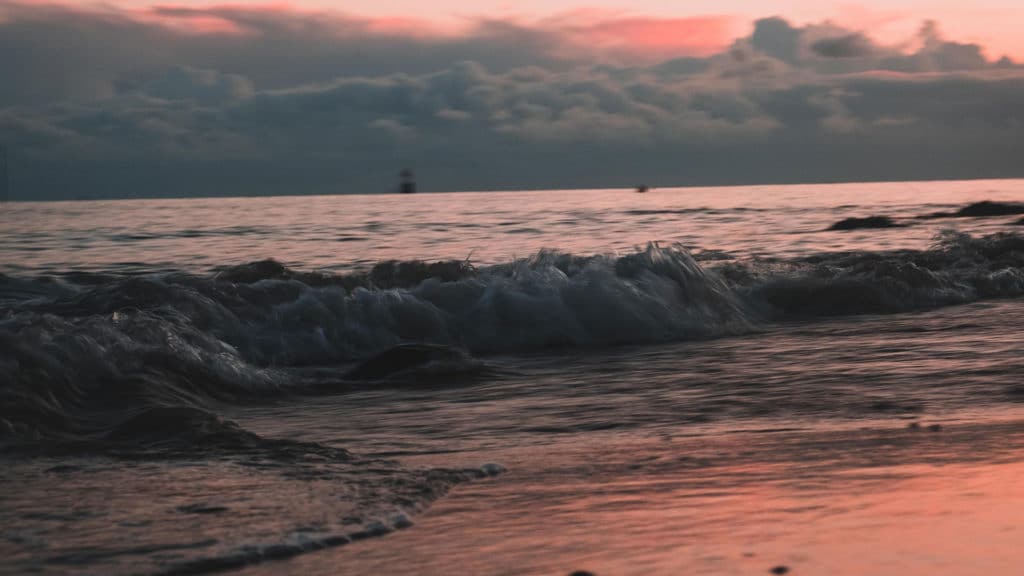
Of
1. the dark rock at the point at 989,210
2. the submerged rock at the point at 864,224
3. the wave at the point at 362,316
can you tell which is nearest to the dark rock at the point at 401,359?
the wave at the point at 362,316

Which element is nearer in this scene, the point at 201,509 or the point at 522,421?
the point at 201,509

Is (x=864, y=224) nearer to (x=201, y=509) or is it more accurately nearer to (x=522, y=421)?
(x=522, y=421)

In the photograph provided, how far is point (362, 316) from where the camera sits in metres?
10.8

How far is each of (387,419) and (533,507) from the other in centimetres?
230

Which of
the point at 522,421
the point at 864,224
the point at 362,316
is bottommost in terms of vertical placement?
the point at 522,421

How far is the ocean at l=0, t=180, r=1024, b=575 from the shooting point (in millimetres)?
3521

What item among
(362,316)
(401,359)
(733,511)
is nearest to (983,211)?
(362,316)

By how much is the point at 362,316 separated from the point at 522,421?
5.03 meters

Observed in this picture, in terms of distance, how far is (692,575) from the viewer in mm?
3119

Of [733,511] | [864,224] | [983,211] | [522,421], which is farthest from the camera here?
[983,211]

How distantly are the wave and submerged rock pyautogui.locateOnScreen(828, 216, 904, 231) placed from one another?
8375 millimetres

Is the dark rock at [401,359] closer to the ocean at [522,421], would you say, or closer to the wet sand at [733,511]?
the ocean at [522,421]

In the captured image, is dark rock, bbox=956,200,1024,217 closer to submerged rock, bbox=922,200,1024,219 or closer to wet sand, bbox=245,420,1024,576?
submerged rock, bbox=922,200,1024,219

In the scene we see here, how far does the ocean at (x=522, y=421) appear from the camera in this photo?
3.52m
